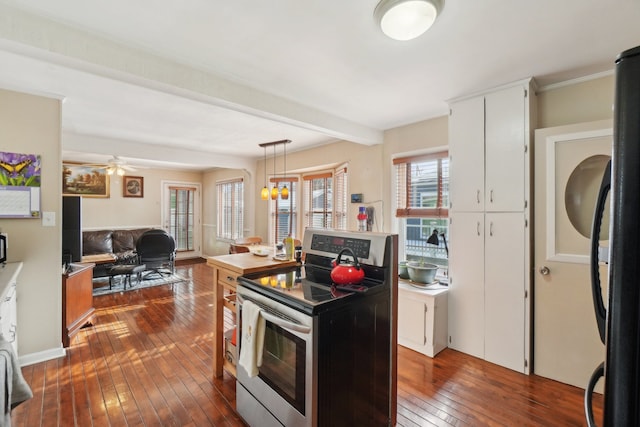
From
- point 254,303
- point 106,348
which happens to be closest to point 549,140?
point 254,303

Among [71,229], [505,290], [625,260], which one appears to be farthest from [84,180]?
[625,260]

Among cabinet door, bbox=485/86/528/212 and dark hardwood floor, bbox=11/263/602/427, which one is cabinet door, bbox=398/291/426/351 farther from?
cabinet door, bbox=485/86/528/212

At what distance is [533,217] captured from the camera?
8.32ft

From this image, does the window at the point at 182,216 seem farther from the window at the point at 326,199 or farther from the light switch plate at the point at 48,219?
the light switch plate at the point at 48,219

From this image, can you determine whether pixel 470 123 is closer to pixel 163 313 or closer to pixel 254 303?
pixel 254 303

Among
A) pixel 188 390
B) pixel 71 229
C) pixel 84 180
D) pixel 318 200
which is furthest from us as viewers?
pixel 84 180

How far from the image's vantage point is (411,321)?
299 cm

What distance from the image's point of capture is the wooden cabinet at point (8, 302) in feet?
6.12

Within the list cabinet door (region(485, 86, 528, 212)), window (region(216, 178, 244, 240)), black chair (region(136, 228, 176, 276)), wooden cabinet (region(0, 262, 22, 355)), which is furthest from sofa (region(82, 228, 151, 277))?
cabinet door (region(485, 86, 528, 212))

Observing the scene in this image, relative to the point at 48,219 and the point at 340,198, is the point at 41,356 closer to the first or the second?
the point at 48,219

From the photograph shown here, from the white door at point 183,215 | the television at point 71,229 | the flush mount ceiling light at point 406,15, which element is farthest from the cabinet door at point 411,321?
the white door at point 183,215

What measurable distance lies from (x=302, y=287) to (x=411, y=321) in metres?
1.76

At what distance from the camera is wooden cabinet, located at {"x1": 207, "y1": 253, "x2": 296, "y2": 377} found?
2.16m

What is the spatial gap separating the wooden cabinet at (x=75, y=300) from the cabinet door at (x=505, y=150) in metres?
4.21
